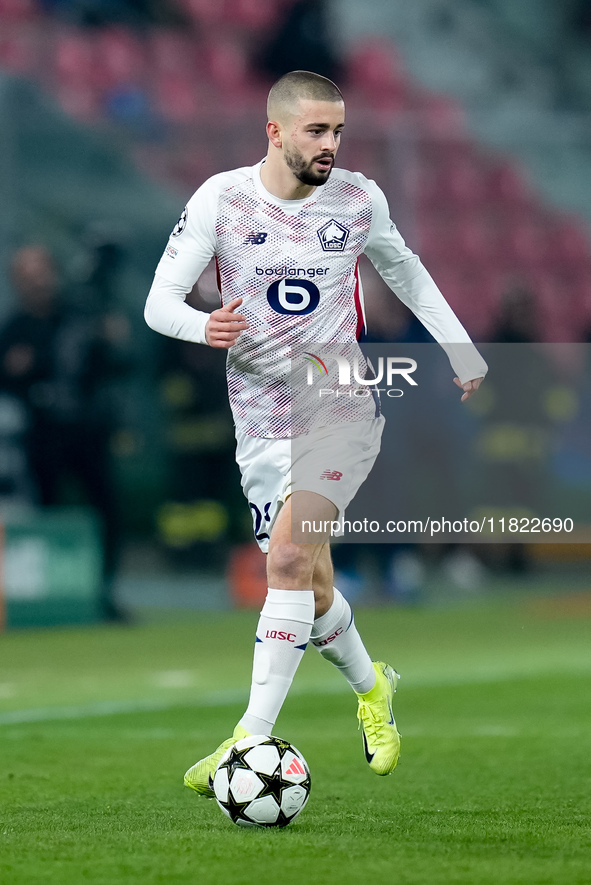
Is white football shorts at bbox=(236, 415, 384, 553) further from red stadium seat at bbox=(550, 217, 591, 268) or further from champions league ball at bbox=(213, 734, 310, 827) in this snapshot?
red stadium seat at bbox=(550, 217, 591, 268)

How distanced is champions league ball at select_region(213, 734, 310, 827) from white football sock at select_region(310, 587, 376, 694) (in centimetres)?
76

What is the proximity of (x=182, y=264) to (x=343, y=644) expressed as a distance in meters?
1.40

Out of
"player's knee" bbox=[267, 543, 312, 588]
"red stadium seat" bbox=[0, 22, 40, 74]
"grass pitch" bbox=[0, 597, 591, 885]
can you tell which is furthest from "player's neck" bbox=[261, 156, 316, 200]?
"red stadium seat" bbox=[0, 22, 40, 74]

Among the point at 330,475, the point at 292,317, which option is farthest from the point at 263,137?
the point at 330,475

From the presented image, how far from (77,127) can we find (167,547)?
3922 mm

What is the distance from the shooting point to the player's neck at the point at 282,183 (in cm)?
460

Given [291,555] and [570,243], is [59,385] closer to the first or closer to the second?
[570,243]

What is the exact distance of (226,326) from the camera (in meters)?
4.12

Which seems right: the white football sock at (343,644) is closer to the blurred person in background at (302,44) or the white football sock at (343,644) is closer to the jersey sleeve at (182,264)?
the jersey sleeve at (182,264)

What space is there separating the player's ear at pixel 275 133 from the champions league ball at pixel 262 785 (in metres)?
1.90

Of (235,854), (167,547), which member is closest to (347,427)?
(235,854)

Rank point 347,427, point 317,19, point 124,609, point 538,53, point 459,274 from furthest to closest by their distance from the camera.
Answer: point 538,53
point 317,19
point 459,274
point 124,609
point 347,427

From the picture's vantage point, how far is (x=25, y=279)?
1112 centimetres

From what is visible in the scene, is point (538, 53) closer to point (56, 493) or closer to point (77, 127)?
point (77, 127)
